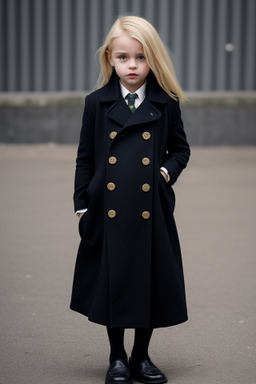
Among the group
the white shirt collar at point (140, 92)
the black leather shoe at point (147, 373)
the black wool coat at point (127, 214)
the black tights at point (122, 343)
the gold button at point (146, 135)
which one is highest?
the white shirt collar at point (140, 92)

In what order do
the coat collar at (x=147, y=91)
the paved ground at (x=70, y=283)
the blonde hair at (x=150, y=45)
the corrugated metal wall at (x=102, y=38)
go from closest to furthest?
the blonde hair at (x=150, y=45) < the coat collar at (x=147, y=91) < the paved ground at (x=70, y=283) < the corrugated metal wall at (x=102, y=38)

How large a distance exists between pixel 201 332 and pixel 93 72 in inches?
367

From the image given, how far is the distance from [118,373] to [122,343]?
5.5 inches

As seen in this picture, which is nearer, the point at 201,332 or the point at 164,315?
the point at 164,315

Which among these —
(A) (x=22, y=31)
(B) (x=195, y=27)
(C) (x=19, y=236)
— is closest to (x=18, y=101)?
(A) (x=22, y=31)

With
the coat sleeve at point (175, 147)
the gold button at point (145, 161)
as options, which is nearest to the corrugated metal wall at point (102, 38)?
the coat sleeve at point (175, 147)

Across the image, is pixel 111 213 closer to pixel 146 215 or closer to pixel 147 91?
pixel 146 215

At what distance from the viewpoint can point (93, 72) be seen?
13672 millimetres

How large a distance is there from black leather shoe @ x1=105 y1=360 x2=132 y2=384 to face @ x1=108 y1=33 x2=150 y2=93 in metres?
1.25

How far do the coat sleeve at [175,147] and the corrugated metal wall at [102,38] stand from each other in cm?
962

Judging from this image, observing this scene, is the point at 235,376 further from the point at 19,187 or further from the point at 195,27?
A: the point at 195,27

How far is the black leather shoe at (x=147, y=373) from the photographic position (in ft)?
12.9

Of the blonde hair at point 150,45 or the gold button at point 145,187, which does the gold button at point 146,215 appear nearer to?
the gold button at point 145,187

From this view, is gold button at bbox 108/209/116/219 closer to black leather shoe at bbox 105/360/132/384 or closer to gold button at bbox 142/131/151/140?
gold button at bbox 142/131/151/140
